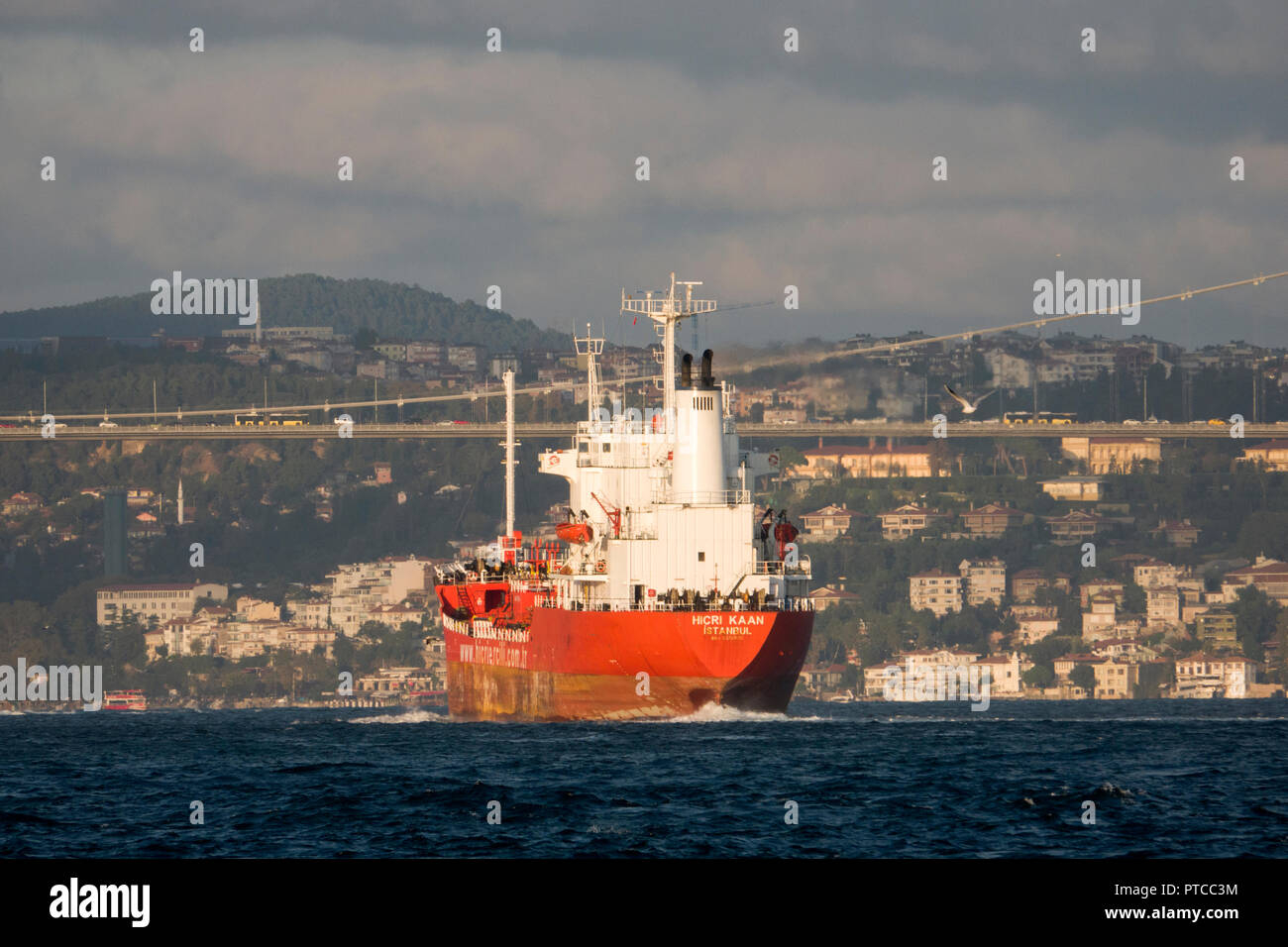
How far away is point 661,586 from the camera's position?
5388 centimetres

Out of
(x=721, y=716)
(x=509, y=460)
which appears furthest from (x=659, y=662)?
(x=509, y=460)

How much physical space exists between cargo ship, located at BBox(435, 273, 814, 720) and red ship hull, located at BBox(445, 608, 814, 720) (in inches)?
1.7

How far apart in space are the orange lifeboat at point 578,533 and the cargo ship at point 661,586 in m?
0.04

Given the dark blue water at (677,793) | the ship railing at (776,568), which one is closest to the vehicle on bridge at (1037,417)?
the ship railing at (776,568)

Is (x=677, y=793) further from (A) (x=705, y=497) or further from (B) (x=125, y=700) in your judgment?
(B) (x=125, y=700)

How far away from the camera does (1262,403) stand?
580 ft

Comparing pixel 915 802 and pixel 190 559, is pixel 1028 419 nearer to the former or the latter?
pixel 190 559

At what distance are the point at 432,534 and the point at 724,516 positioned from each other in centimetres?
13809

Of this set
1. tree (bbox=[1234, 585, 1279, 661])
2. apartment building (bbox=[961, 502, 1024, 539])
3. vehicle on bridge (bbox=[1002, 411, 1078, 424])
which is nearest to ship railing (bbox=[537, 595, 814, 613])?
tree (bbox=[1234, 585, 1279, 661])

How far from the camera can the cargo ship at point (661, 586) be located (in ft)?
169

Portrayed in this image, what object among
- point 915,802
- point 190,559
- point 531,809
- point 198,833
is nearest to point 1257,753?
point 915,802

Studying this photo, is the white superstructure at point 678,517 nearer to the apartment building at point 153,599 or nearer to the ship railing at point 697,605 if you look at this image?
the ship railing at point 697,605

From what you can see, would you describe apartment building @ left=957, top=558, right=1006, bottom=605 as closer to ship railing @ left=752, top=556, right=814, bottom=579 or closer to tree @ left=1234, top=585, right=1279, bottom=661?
tree @ left=1234, top=585, right=1279, bottom=661
